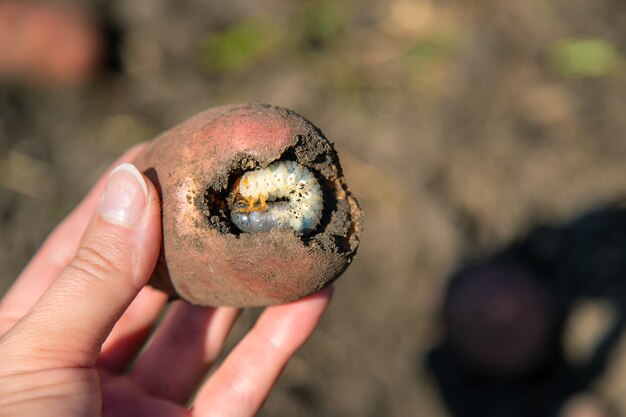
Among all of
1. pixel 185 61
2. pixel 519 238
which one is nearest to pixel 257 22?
pixel 185 61

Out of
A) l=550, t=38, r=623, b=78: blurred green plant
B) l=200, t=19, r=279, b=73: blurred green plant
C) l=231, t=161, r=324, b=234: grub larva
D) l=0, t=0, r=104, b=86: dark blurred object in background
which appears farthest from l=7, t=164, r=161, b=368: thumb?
l=550, t=38, r=623, b=78: blurred green plant

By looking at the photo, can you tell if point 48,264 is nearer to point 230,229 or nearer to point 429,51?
point 230,229

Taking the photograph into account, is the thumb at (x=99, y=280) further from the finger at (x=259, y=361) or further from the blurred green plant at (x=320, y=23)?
the blurred green plant at (x=320, y=23)

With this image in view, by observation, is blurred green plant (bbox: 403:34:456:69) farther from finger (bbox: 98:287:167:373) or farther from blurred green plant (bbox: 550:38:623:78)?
finger (bbox: 98:287:167:373)

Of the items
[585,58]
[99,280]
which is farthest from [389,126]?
[99,280]

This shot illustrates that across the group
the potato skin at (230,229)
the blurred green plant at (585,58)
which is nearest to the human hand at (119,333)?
the potato skin at (230,229)

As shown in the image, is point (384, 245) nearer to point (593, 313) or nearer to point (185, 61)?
point (593, 313)

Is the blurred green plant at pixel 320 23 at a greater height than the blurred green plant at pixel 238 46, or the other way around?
the blurred green plant at pixel 320 23
